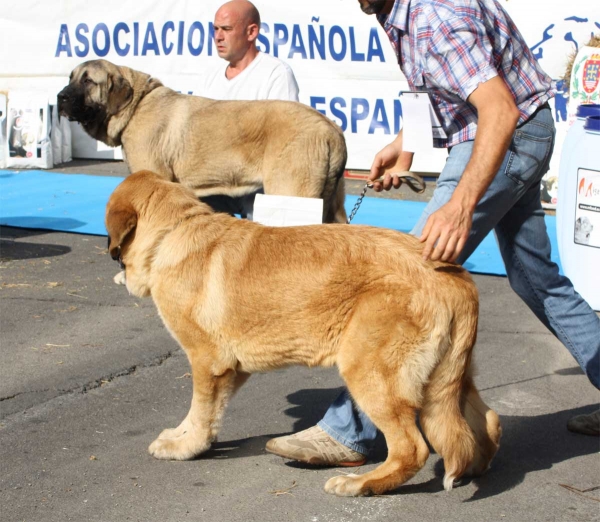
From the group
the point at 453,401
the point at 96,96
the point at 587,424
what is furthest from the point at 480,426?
the point at 96,96

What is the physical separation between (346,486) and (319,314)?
725 millimetres

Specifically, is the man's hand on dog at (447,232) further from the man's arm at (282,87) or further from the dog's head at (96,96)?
the dog's head at (96,96)

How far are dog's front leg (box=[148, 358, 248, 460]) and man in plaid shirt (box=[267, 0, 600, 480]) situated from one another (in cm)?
31

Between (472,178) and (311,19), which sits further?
(311,19)

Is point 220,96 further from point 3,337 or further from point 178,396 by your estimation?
point 178,396

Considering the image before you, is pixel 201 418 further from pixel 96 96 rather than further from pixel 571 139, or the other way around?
pixel 571 139

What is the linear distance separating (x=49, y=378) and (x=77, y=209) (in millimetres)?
5194

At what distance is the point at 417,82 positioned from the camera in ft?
11.6

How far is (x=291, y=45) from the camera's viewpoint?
37.6ft

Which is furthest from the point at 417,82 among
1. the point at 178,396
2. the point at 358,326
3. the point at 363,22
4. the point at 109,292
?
the point at 363,22

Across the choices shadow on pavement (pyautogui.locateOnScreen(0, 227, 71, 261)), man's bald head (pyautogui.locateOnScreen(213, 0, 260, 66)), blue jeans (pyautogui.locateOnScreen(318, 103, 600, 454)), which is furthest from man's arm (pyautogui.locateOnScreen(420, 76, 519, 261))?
shadow on pavement (pyautogui.locateOnScreen(0, 227, 71, 261))

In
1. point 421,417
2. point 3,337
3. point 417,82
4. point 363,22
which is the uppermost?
point 363,22

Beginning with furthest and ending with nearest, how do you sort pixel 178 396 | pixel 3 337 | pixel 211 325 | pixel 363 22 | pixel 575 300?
pixel 363 22
pixel 3 337
pixel 178 396
pixel 575 300
pixel 211 325

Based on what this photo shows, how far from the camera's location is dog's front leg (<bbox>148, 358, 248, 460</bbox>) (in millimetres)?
3547
